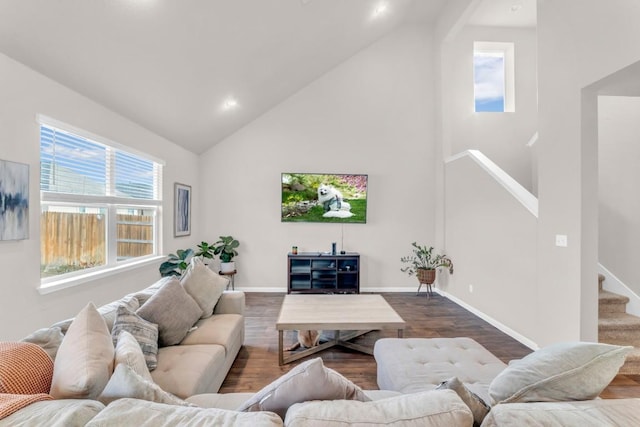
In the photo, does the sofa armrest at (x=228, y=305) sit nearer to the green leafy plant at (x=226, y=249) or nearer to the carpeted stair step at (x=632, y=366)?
the green leafy plant at (x=226, y=249)

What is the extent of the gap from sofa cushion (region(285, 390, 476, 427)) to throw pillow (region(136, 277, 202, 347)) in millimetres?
1595

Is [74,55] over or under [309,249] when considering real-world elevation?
over

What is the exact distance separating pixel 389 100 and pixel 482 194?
2570 millimetres

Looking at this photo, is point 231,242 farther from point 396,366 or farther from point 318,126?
point 396,366

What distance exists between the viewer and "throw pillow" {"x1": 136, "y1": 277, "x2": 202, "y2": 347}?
213 centimetres

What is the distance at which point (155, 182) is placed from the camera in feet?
14.1

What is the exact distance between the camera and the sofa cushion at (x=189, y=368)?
5.55 feet

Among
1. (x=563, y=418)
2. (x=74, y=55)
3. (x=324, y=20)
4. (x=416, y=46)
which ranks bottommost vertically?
(x=563, y=418)

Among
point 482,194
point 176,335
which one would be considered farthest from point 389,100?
point 176,335

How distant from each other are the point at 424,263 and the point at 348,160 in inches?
91.6

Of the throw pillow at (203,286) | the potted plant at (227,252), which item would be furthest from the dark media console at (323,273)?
the throw pillow at (203,286)

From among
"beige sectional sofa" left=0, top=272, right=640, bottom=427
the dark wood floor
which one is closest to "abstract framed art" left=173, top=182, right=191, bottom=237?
the dark wood floor

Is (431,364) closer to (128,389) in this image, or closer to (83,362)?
(128,389)

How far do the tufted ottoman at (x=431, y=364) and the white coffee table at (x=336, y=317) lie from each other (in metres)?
0.46
